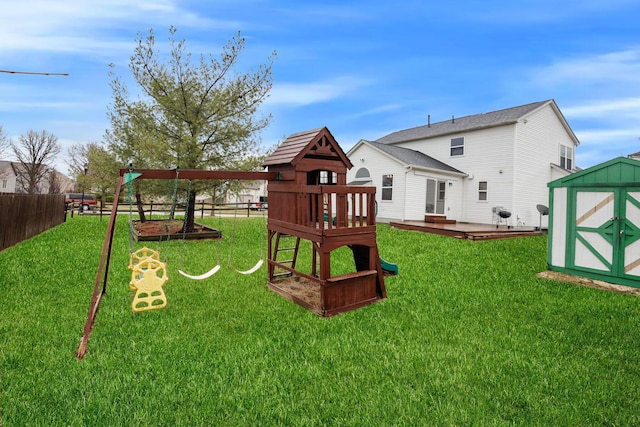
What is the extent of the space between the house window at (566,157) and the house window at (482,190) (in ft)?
19.0

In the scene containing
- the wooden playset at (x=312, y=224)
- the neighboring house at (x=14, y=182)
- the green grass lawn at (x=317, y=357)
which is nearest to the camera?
the green grass lawn at (x=317, y=357)

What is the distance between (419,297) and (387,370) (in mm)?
2812

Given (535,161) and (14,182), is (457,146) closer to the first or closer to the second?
(535,161)

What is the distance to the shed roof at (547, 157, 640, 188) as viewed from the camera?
6.84m

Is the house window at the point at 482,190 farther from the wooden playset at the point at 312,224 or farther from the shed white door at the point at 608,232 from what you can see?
the wooden playset at the point at 312,224

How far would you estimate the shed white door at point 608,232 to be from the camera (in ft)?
22.5

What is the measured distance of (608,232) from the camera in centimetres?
712

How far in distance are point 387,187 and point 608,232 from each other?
38.1 feet

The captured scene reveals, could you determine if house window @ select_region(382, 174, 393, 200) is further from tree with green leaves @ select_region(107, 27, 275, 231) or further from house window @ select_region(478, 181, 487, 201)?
tree with green leaves @ select_region(107, 27, 275, 231)

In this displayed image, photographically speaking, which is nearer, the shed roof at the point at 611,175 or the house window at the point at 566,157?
the shed roof at the point at 611,175

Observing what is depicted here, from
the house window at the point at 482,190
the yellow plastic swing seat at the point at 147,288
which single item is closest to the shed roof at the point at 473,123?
the house window at the point at 482,190

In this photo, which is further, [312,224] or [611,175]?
[611,175]

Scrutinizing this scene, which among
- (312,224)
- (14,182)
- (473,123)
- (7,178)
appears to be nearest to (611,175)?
(312,224)

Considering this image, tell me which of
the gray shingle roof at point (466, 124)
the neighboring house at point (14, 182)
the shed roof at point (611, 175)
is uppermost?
the gray shingle roof at point (466, 124)
